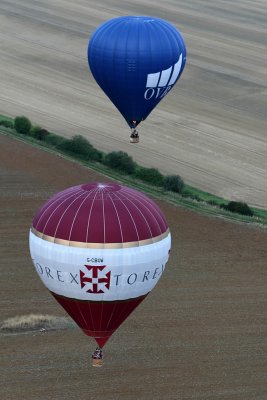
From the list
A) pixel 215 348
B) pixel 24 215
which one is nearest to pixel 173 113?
pixel 24 215

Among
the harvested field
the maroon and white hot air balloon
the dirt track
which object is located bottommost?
the harvested field

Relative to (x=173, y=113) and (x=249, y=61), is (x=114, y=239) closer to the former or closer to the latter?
(x=173, y=113)

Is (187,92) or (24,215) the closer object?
(24,215)

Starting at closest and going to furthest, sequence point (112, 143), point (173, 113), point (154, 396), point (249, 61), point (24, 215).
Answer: point (154, 396) < point (24, 215) < point (112, 143) < point (173, 113) < point (249, 61)

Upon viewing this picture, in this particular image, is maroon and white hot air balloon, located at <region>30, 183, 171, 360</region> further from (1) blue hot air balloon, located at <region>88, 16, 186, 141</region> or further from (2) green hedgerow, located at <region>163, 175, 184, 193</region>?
(2) green hedgerow, located at <region>163, 175, 184, 193</region>

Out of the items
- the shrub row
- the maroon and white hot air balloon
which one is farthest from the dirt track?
the maroon and white hot air balloon

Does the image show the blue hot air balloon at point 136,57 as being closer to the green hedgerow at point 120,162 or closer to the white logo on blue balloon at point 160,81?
the white logo on blue balloon at point 160,81

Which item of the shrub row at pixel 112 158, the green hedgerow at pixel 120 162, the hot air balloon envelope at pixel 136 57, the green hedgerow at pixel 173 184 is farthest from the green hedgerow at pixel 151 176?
the hot air balloon envelope at pixel 136 57

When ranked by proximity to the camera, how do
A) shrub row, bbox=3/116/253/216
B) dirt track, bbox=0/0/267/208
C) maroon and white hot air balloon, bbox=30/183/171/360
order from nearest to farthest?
1. maroon and white hot air balloon, bbox=30/183/171/360
2. shrub row, bbox=3/116/253/216
3. dirt track, bbox=0/0/267/208
